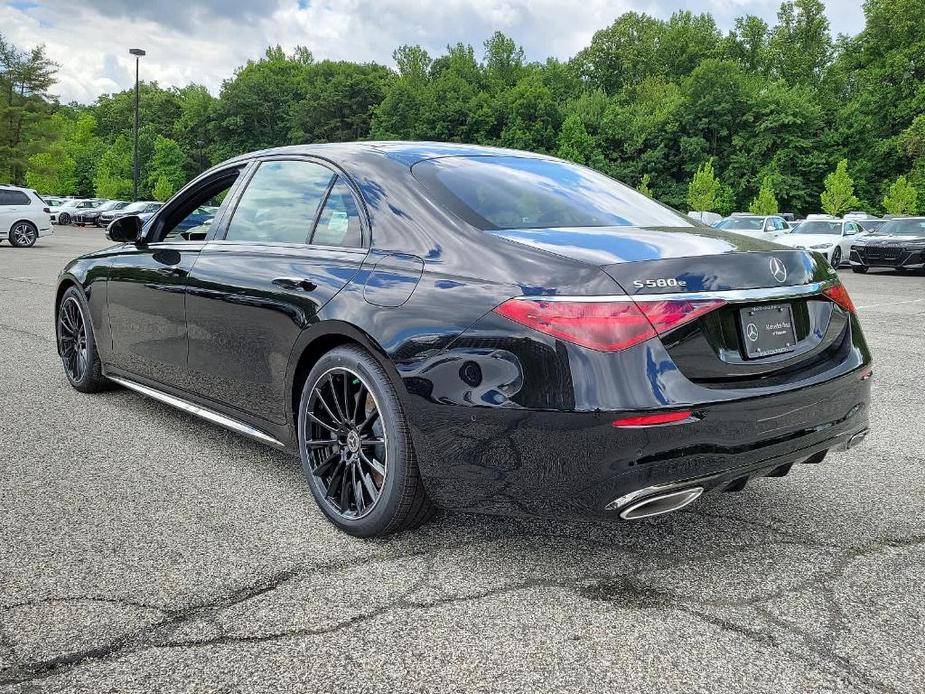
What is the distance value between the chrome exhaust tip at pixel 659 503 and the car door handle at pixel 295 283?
1505 millimetres

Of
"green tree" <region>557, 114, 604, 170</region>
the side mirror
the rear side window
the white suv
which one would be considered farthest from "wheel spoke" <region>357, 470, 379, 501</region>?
"green tree" <region>557, 114, 604, 170</region>

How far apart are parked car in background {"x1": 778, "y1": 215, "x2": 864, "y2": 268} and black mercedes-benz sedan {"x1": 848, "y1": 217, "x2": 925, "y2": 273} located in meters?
0.45

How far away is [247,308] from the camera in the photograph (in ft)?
12.3

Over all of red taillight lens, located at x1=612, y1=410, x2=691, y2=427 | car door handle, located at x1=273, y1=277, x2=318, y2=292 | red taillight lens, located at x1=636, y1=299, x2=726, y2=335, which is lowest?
red taillight lens, located at x1=612, y1=410, x2=691, y2=427

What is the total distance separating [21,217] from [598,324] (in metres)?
26.3

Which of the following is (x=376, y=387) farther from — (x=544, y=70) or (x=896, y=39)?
(x=544, y=70)

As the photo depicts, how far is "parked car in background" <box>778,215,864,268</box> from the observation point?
2169cm

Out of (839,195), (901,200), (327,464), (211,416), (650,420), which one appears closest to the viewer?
(650,420)

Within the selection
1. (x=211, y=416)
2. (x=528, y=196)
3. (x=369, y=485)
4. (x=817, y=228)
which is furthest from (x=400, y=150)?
(x=817, y=228)

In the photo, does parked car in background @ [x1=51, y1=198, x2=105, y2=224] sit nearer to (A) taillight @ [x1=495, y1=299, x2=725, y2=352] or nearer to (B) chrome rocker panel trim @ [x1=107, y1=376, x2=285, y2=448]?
(B) chrome rocker panel trim @ [x1=107, y1=376, x2=285, y2=448]

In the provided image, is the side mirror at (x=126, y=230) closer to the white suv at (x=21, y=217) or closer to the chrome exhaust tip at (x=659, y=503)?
the chrome exhaust tip at (x=659, y=503)

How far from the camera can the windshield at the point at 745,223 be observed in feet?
86.4

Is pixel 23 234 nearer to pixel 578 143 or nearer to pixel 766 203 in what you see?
pixel 766 203

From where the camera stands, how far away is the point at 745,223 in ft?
88.0
